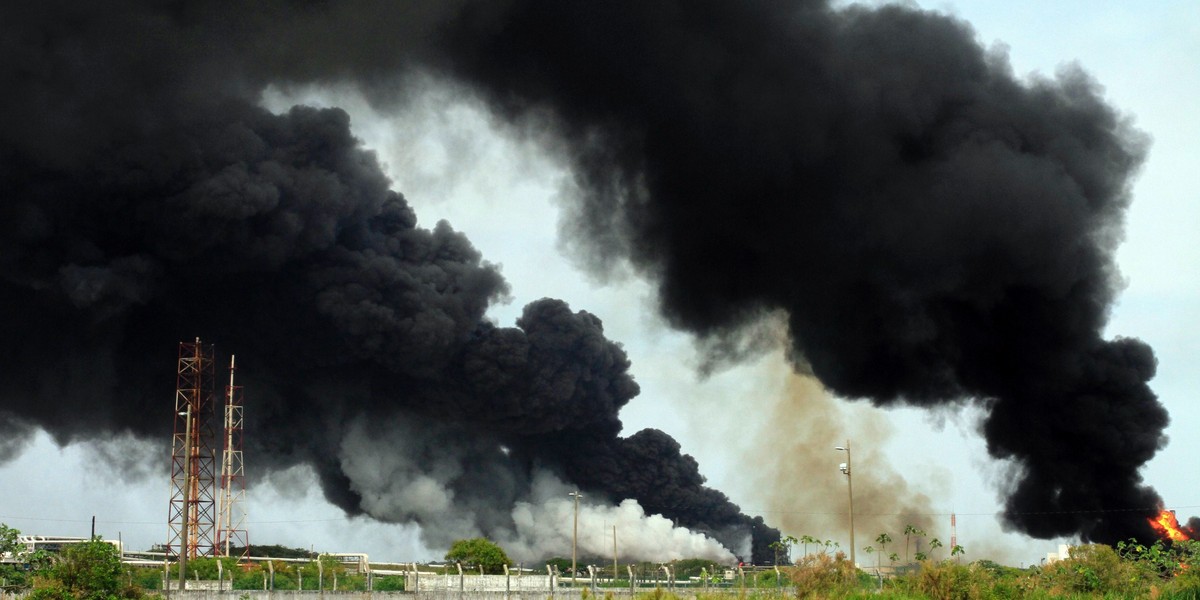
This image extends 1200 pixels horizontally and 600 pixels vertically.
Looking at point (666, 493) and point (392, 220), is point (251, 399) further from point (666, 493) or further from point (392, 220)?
point (666, 493)

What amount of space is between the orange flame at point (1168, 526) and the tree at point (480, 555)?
38.2 metres

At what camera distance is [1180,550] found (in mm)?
60875

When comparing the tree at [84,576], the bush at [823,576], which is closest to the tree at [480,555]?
A: the bush at [823,576]

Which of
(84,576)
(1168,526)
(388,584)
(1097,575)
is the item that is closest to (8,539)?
(84,576)

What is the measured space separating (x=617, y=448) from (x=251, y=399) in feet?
118

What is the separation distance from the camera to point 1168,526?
2835 inches

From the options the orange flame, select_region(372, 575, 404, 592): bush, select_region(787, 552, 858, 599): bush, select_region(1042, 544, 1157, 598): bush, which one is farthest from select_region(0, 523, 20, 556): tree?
the orange flame

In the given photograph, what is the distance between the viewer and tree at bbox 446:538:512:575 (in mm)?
83500

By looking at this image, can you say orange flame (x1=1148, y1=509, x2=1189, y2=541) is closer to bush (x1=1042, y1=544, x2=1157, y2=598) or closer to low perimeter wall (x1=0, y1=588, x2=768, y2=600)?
bush (x1=1042, y1=544, x2=1157, y2=598)

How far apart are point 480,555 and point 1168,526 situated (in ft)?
133

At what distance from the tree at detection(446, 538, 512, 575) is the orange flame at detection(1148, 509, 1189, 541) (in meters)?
38.2

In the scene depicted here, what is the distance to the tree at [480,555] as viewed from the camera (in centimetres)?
8350

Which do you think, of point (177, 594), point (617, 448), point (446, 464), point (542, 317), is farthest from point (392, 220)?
point (177, 594)

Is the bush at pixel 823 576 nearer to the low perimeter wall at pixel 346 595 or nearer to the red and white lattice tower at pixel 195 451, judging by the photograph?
the low perimeter wall at pixel 346 595
